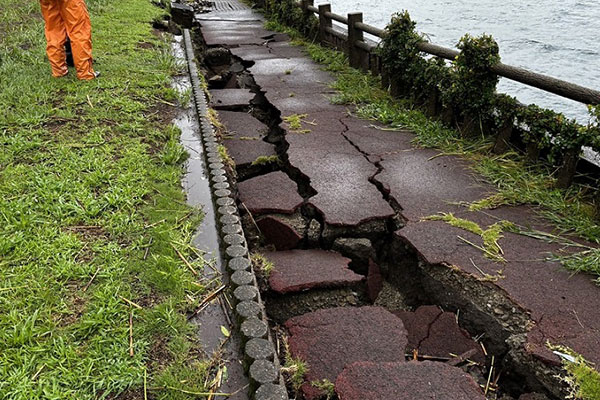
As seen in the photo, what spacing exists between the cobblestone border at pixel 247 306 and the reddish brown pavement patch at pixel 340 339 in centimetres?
20

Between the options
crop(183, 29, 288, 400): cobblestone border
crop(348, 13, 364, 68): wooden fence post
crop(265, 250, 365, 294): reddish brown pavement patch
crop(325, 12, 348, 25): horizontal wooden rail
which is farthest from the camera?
crop(325, 12, 348, 25): horizontal wooden rail

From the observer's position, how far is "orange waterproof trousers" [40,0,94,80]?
528cm

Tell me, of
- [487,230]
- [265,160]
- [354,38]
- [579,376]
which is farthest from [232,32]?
[579,376]

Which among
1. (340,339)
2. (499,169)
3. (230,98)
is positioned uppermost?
(230,98)

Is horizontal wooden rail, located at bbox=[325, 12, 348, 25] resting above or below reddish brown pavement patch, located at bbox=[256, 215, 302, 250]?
above

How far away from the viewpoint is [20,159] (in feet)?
12.0

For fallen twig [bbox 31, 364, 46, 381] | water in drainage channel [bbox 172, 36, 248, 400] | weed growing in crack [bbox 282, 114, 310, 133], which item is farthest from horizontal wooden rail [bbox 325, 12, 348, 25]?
fallen twig [bbox 31, 364, 46, 381]

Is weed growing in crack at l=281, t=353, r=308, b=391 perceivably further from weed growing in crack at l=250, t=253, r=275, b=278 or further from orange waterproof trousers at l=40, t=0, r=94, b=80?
orange waterproof trousers at l=40, t=0, r=94, b=80

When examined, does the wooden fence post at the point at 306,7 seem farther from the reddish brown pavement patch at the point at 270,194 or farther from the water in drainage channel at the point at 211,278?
the reddish brown pavement patch at the point at 270,194

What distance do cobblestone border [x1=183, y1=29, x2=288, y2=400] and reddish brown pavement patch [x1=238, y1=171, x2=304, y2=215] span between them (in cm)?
38

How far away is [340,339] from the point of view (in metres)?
2.46

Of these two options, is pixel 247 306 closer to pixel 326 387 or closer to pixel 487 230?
pixel 326 387

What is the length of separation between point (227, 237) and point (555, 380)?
5.42 feet

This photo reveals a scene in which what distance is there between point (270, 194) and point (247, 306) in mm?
1738
